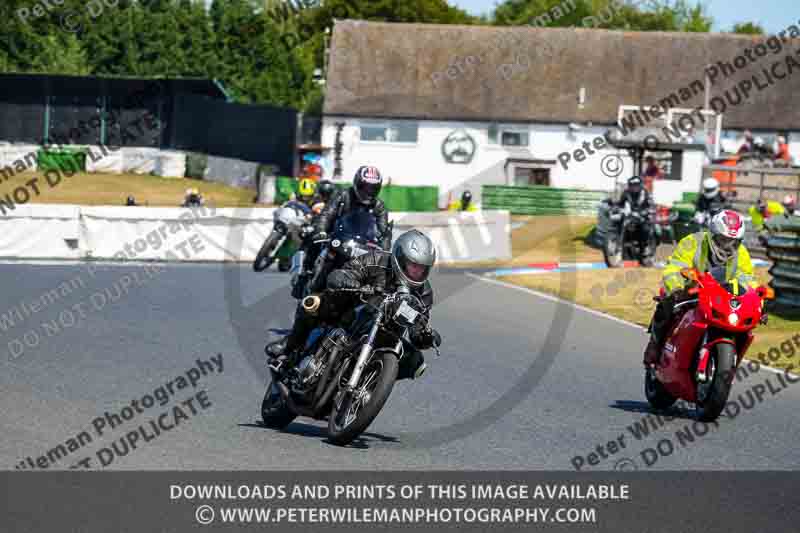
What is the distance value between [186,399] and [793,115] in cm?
5270

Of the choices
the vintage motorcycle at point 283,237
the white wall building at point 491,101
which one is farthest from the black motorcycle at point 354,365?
the white wall building at point 491,101

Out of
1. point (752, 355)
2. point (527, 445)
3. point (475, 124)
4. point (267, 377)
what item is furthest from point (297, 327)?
point (475, 124)

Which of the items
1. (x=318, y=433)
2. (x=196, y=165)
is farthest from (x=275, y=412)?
(x=196, y=165)

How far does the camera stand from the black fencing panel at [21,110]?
55.4 meters

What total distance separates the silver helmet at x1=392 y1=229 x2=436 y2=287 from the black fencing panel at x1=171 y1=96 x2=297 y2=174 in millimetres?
44079

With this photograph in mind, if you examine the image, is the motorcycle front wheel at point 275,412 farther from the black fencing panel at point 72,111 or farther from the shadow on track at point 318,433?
the black fencing panel at point 72,111

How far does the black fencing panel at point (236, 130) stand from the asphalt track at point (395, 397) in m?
34.0

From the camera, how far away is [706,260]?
9.94m

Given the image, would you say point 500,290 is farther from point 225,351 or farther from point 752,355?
point 225,351

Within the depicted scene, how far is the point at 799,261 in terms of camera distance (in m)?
17.9

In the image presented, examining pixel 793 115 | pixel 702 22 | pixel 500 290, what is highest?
pixel 702 22

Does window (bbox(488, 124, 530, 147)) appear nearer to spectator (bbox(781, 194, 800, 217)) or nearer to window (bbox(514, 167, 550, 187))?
window (bbox(514, 167, 550, 187))

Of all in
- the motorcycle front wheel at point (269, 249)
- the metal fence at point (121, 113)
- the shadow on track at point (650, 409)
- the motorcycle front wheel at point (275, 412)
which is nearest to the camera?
the motorcycle front wheel at point (275, 412)

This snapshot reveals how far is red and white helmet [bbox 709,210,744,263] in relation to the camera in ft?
31.6
